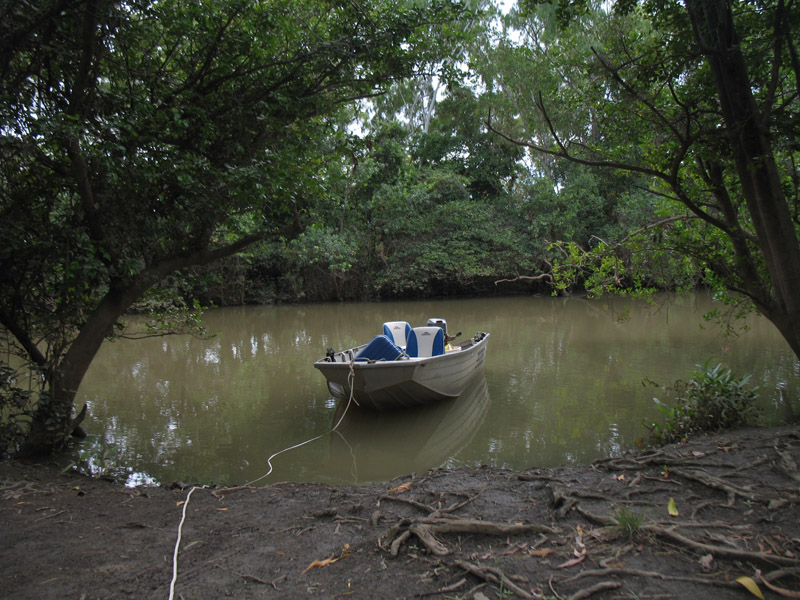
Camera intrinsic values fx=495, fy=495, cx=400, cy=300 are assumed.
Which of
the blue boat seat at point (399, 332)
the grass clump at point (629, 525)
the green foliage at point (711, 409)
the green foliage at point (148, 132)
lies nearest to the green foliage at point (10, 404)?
the green foliage at point (148, 132)

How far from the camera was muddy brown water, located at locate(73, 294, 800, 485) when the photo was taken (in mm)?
5242

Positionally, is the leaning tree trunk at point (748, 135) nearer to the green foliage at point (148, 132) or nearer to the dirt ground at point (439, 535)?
the dirt ground at point (439, 535)

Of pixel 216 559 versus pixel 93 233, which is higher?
pixel 93 233

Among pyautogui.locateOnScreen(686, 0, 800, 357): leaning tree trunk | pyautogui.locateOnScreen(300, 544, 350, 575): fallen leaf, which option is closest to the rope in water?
pyautogui.locateOnScreen(300, 544, 350, 575): fallen leaf

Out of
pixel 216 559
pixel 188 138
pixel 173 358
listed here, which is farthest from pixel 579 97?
pixel 173 358

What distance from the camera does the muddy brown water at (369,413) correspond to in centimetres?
524

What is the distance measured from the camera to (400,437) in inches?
238

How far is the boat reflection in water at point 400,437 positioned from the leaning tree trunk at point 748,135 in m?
3.51

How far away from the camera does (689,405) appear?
16.8 feet

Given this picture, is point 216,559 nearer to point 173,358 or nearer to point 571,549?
point 571,549

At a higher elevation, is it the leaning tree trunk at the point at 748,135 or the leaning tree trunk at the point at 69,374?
the leaning tree trunk at the point at 748,135

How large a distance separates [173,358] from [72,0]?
857 cm

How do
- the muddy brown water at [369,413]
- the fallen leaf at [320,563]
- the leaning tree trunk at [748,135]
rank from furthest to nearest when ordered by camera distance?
the muddy brown water at [369,413] → the leaning tree trunk at [748,135] → the fallen leaf at [320,563]

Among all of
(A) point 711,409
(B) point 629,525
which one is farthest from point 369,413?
(B) point 629,525
